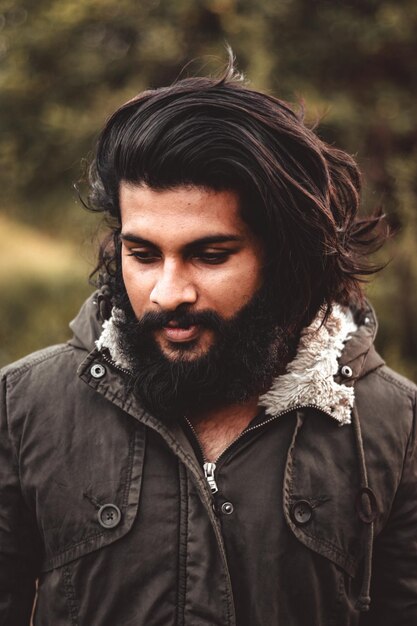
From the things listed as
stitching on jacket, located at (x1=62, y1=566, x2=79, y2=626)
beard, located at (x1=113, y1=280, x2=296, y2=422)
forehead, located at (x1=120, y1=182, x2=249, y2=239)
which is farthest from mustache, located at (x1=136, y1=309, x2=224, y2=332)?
stitching on jacket, located at (x1=62, y1=566, x2=79, y2=626)

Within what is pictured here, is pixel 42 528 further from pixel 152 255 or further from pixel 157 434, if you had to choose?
pixel 152 255

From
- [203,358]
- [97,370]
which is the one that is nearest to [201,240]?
[203,358]

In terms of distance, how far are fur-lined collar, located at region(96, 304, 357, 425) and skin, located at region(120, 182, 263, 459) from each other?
5.4 inches

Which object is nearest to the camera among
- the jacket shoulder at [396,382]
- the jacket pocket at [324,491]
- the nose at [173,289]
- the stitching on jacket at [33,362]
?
the nose at [173,289]

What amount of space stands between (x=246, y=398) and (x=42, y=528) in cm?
73

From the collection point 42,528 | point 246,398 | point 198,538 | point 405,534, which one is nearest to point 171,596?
point 198,538

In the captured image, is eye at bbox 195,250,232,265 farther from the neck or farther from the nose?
the neck

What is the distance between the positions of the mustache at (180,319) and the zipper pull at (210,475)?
410 millimetres

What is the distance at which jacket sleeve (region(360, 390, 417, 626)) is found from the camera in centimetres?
228

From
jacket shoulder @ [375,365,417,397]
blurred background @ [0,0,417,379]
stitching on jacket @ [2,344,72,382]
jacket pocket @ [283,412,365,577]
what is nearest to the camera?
jacket pocket @ [283,412,365,577]

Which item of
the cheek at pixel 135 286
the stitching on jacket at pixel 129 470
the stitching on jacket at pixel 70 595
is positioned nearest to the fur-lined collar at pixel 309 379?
the cheek at pixel 135 286

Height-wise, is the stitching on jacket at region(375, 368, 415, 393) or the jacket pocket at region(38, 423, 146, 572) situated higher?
the stitching on jacket at region(375, 368, 415, 393)

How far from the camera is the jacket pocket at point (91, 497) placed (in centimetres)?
205

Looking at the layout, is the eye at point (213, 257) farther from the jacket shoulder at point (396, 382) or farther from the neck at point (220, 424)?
the jacket shoulder at point (396, 382)
